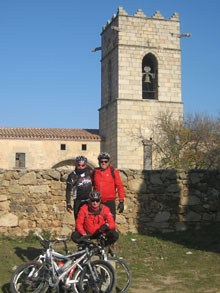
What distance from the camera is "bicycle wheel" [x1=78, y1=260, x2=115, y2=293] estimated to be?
193 inches

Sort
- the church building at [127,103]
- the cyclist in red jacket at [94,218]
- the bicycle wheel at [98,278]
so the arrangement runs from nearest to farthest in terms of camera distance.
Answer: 1. the bicycle wheel at [98,278]
2. the cyclist in red jacket at [94,218]
3. the church building at [127,103]

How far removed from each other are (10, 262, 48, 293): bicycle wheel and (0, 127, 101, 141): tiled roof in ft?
91.4

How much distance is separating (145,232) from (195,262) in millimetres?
2658

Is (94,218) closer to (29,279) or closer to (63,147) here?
(29,279)

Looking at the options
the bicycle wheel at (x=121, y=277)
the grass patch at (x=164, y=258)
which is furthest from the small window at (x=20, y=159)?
the bicycle wheel at (x=121, y=277)

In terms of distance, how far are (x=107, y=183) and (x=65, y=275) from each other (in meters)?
1.87

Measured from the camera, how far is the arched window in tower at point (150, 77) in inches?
1294

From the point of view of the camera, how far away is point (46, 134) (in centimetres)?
3294

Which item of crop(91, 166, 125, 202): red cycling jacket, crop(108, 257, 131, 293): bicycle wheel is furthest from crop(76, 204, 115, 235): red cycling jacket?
crop(91, 166, 125, 202): red cycling jacket

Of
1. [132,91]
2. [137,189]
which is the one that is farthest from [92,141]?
[137,189]

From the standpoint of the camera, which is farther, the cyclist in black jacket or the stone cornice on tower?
the stone cornice on tower

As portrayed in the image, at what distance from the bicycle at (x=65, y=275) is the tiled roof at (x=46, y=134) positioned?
27880mm

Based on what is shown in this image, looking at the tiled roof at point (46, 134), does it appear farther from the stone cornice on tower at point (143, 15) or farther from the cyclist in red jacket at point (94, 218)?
the cyclist in red jacket at point (94, 218)

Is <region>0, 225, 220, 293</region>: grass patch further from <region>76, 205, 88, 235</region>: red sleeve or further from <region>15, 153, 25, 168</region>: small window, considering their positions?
<region>15, 153, 25, 168</region>: small window
